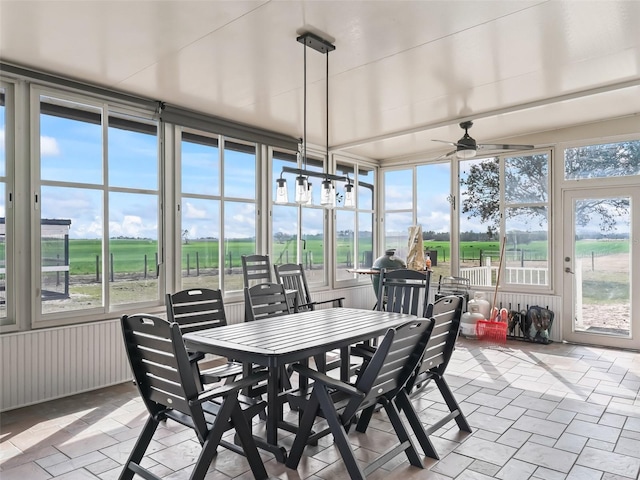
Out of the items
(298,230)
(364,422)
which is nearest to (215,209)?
(298,230)

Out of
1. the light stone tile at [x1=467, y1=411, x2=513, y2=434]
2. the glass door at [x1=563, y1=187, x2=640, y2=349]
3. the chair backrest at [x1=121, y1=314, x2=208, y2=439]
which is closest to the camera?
the chair backrest at [x1=121, y1=314, x2=208, y2=439]

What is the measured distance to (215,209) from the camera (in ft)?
17.7

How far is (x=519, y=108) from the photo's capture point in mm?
4926

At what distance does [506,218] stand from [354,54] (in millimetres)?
4150

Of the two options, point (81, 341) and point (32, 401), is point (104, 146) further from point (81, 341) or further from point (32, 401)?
point (32, 401)

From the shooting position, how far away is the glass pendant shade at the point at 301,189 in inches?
133

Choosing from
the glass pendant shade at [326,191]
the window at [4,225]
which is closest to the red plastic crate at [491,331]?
the glass pendant shade at [326,191]

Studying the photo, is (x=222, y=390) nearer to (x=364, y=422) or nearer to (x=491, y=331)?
(x=364, y=422)

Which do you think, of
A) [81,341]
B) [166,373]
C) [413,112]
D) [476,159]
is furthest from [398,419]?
[476,159]

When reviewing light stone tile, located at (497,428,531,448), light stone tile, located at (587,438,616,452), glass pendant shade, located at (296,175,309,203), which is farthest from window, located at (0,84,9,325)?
light stone tile, located at (587,438,616,452)

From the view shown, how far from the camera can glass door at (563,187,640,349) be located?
559cm

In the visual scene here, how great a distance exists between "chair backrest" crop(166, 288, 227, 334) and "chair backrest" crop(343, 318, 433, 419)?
1.57 m

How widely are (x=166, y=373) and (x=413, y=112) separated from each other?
4106 mm

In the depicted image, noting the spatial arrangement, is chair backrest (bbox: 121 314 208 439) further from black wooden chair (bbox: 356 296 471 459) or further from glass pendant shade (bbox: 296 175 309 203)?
glass pendant shade (bbox: 296 175 309 203)
